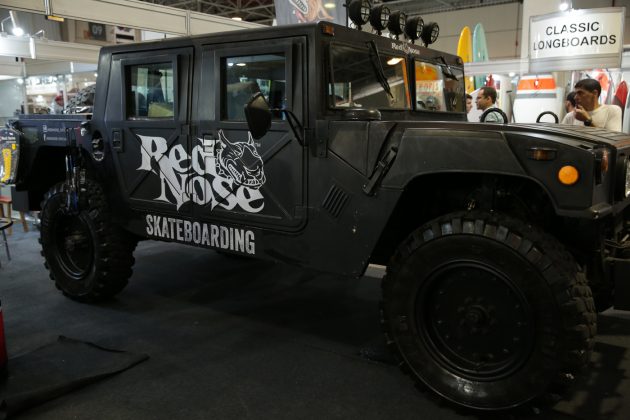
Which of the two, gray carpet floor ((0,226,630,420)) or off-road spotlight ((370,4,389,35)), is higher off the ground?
off-road spotlight ((370,4,389,35))

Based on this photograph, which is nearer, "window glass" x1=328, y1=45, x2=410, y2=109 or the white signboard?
"window glass" x1=328, y1=45, x2=410, y2=109

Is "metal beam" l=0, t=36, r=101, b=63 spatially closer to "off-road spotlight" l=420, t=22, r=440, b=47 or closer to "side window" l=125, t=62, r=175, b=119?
"side window" l=125, t=62, r=175, b=119

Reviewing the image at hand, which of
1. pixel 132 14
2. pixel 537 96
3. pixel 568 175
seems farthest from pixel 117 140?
pixel 537 96

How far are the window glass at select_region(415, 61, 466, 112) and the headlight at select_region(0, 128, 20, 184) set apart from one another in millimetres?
3351

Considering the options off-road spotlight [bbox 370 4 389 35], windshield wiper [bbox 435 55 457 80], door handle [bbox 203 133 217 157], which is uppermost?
off-road spotlight [bbox 370 4 389 35]

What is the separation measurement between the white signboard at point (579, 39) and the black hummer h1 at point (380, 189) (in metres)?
2.79

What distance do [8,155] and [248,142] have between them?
2562mm

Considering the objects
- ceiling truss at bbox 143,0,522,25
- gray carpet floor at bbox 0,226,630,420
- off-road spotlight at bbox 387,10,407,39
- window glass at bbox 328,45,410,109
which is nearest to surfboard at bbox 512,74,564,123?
gray carpet floor at bbox 0,226,630,420

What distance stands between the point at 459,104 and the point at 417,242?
6.57 ft

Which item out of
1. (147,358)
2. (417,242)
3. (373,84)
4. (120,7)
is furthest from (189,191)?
(120,7)

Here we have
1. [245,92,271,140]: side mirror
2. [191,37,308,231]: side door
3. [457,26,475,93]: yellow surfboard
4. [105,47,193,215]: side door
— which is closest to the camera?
[245,92,271,140]: side mirror

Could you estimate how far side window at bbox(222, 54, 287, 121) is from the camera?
324 centimetres

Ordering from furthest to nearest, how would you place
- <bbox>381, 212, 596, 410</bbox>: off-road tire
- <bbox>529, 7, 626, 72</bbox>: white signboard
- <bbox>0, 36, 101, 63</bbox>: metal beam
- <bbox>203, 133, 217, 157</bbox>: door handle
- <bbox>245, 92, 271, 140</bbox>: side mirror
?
1. <bbox>0, 36, 101, 63</bbox>: metal beam
2. <bbox>529, 7, 626, 72</bbox>: white signboard
3. <bbox>203, 133, 217, 157</bbox>: door handle
4. <bbox>245, 92, 271, 140</bbox>: side mirror
5. <bbox>381, 212, 596, 410</bbox>: off-road tire

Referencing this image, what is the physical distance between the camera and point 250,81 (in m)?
3.43
